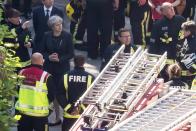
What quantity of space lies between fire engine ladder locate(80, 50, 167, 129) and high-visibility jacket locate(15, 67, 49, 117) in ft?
5.21

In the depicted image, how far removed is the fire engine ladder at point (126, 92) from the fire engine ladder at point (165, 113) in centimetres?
27

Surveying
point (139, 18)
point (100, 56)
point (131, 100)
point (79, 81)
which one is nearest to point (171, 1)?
point (139, 18)

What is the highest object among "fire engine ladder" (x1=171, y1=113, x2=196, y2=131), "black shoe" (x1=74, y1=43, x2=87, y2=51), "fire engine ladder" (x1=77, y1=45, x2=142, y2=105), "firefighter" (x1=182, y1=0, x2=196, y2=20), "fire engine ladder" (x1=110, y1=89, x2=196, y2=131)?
"firefighter" (x1=182, y1=0, x2=196, y2=20)

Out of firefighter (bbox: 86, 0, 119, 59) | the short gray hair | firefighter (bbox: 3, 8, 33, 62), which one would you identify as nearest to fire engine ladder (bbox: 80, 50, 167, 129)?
the short gray hair

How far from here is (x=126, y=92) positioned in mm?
9773

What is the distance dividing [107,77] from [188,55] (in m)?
2.38

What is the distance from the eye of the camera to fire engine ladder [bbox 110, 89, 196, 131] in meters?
8.67

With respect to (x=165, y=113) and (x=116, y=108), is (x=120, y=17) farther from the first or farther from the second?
(x=165, y=113)

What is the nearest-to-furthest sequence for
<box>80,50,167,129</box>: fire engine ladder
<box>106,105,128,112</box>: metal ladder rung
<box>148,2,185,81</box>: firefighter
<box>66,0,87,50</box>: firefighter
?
1. <box>80,50,167,129</box>: fire engine ladder
2. <box>106,105,128,112</box>: metal ladder rung
3. <box>148,2,185,81</box>: firefighter
4. <box>66,0,87,50</box>: firefighter

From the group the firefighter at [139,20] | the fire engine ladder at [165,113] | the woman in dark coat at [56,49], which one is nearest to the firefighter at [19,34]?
the woman in dark coat at [56,49]

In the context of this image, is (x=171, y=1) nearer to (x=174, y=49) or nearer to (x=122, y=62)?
(x=174, y=49)

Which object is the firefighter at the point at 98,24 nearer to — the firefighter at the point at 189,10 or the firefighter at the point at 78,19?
the firefighter at the point at 78,19

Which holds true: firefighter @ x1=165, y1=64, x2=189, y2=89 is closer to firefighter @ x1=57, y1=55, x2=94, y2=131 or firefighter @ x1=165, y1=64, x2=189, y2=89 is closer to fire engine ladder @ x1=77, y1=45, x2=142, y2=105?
fire engine ladder @ x1=77, y1=45, x2=142, y2=105

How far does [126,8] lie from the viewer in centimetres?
1591
